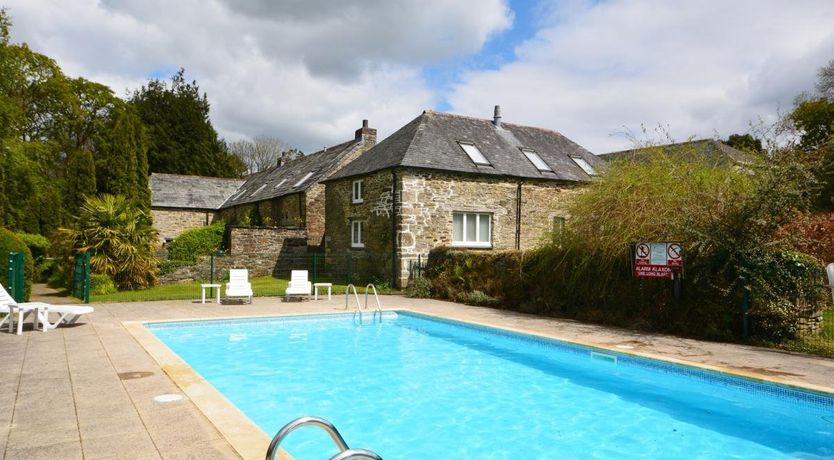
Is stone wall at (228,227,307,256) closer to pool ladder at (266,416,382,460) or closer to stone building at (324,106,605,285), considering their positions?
stone building at (324,106,605,285)

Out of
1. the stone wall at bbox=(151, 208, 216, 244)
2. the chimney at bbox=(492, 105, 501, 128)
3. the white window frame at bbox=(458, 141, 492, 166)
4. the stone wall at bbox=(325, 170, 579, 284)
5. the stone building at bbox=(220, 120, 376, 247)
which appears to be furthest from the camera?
the stone wall at bbox=(151, 208, 216, 244)

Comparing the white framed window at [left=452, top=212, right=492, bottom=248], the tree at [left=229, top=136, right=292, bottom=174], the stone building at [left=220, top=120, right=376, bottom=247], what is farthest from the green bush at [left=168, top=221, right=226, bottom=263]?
the tree at [left=229, top=136, right=292, bottom=174]

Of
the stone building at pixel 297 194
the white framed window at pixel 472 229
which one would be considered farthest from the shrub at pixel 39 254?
the white framed window at pixel 472 229

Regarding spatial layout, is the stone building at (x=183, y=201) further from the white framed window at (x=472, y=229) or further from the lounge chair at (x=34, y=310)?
the lounge chair at (x=34, y=310)

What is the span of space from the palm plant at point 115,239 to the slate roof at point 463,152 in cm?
790

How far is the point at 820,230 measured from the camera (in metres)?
9.60

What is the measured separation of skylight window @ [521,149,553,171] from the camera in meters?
21.7

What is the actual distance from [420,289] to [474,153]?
6.31m

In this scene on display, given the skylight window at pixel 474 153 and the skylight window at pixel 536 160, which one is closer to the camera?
the skylight window at pixel 474 153

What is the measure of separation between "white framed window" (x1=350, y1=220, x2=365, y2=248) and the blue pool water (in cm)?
1069

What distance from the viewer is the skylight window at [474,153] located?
798 inches

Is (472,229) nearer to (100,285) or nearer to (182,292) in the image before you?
(182,292)

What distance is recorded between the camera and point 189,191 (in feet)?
119

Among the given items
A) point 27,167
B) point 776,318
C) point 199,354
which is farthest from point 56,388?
point 27,167
